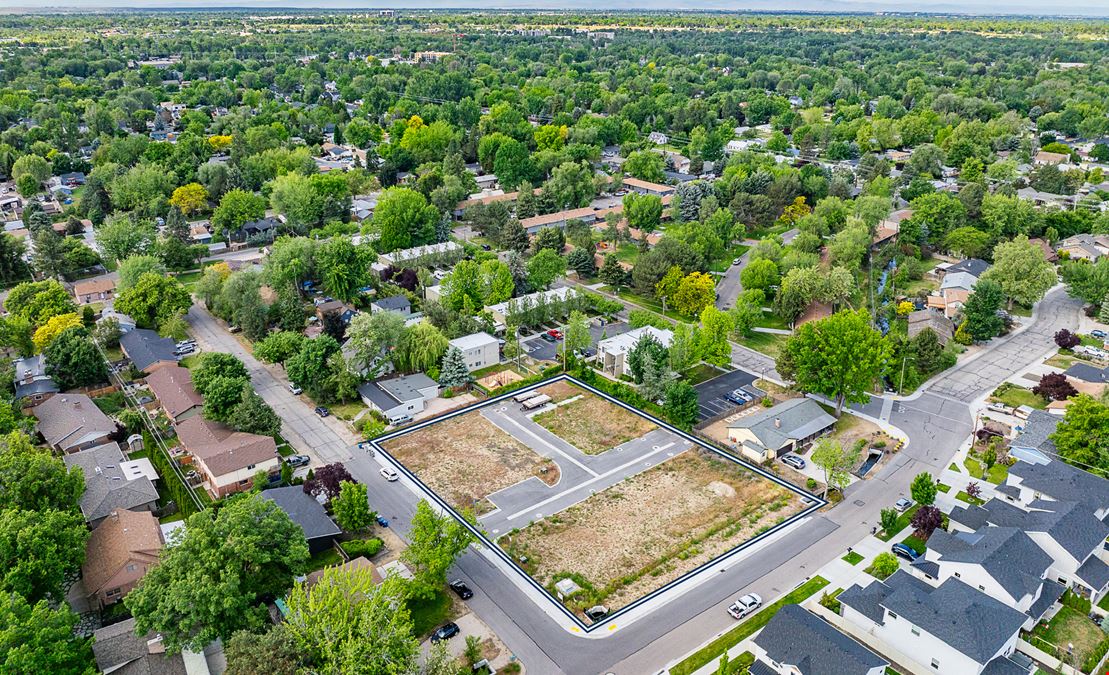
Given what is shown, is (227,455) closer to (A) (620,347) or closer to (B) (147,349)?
(B) (147,349)

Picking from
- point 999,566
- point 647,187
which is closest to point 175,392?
point 999,566

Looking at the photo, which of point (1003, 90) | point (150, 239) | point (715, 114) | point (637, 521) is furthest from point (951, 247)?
point (1003, 90)

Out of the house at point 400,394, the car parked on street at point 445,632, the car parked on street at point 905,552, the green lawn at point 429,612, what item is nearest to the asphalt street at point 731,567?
the green lawn at point 429,612

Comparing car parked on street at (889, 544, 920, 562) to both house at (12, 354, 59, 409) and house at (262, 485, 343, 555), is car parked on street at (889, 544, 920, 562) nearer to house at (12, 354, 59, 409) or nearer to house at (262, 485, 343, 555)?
house at (262, 485, 343, 555)

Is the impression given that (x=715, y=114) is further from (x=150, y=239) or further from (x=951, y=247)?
(x=150, y=239)

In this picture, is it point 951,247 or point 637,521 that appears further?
point 951,247

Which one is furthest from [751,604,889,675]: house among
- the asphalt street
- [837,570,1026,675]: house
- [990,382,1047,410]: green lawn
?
[990,382,1047,410]: green lawn

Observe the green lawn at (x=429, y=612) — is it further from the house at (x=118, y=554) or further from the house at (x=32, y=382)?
the house at (x=32, y=382)
